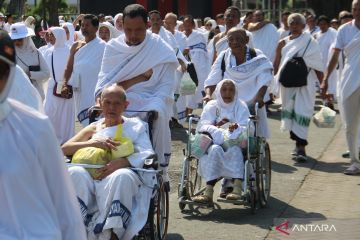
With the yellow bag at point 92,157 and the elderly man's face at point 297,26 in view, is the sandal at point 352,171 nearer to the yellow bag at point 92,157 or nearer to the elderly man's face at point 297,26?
the elderly man's face at point 297,26

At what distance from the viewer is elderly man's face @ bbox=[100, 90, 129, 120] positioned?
687 cm

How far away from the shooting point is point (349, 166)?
37.6 ft

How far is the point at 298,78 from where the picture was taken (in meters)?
12.0

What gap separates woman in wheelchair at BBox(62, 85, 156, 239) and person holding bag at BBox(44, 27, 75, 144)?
191 inches

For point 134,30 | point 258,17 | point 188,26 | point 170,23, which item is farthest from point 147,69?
point 188,26

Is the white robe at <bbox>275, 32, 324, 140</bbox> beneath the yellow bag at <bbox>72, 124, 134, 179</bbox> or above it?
beneath

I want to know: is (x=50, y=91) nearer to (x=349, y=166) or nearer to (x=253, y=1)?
(x=349, y=166)

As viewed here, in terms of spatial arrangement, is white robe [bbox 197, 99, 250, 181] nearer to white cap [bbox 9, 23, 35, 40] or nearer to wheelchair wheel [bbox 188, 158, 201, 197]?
wheelchair wheel [bbox 188, 158, 201, 197]

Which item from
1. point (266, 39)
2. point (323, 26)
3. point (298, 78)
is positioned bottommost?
point (323, 26)

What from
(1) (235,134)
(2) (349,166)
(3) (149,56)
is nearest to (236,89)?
(1) (235,134)

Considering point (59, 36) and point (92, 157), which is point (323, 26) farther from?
point (92, 157)

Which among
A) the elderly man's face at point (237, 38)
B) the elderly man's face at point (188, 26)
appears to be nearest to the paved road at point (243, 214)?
the elderly man's face at point (237, 38)

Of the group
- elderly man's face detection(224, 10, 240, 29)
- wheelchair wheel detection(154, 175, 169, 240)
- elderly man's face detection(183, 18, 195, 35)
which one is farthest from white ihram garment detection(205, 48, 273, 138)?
elderly man's face detection(183, 18, 195, 35)

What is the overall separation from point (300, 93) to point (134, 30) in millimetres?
4883
